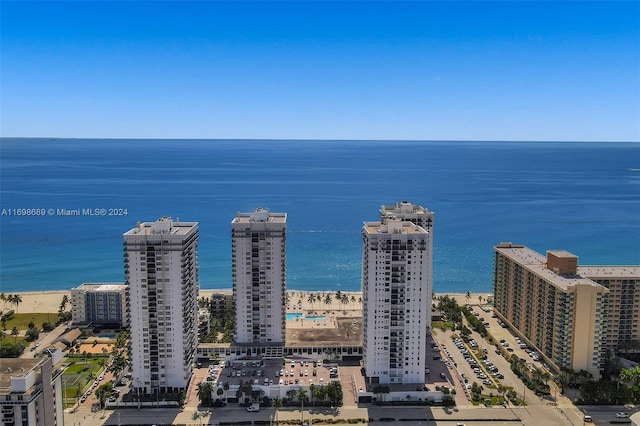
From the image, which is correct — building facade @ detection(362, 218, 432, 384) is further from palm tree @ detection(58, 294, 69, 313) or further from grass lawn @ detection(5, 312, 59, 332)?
palm tree @ detection(58, 294, 69, 313)

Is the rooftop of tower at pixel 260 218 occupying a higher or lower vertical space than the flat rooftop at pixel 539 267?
higher

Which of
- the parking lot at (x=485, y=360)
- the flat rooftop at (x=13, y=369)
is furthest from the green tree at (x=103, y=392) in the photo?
the parking lot at (x=485, y=360)

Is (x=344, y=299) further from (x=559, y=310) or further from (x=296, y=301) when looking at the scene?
(x=559, y=310)

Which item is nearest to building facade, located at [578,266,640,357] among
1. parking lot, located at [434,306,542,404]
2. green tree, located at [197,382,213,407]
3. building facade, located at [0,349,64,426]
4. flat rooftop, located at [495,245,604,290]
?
flat rooftop, located at [495,245,604,290]

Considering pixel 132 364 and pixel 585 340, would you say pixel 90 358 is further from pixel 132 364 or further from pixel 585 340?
pixel 585 340

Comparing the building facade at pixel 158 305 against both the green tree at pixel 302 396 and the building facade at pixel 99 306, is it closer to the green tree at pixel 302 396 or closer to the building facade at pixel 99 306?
the green tree at pixel 302 396

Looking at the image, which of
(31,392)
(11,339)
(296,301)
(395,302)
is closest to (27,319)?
(11,339)
